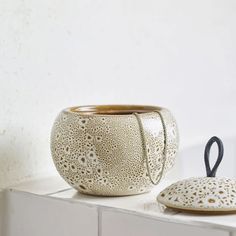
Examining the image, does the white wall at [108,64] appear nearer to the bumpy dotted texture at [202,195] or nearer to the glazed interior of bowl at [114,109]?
the glazed interior of bowl at [114,109]

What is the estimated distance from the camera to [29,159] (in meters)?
0.75

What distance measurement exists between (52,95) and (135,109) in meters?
0.13

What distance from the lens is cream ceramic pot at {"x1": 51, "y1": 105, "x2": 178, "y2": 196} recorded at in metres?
0.62

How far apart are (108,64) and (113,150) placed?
300 millimetres

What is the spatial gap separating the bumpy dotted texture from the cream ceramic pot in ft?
0.17

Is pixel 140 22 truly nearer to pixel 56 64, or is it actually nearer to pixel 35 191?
pixel 56 64

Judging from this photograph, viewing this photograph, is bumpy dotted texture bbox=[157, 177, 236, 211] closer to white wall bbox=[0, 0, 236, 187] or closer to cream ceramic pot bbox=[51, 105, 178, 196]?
cream ceramic pot bbox=[51, 105, 178, 196]

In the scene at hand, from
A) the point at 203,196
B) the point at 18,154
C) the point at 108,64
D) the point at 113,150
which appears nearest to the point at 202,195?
the point at 203,196

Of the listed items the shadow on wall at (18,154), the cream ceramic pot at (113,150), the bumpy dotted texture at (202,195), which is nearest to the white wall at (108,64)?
the shadow on wall at (18,154)

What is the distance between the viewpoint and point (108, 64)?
2.92 feet

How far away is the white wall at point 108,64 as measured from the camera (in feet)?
2.38

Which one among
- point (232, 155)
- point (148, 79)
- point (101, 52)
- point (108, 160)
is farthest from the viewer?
point (232, 155)

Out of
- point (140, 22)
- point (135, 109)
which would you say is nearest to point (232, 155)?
point (140, 22)

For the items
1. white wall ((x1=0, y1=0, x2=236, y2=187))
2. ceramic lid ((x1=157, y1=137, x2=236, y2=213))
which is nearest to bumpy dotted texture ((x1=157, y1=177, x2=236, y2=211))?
ceramic lid ((x1=157, y1=137, x2=236, y2=213))
